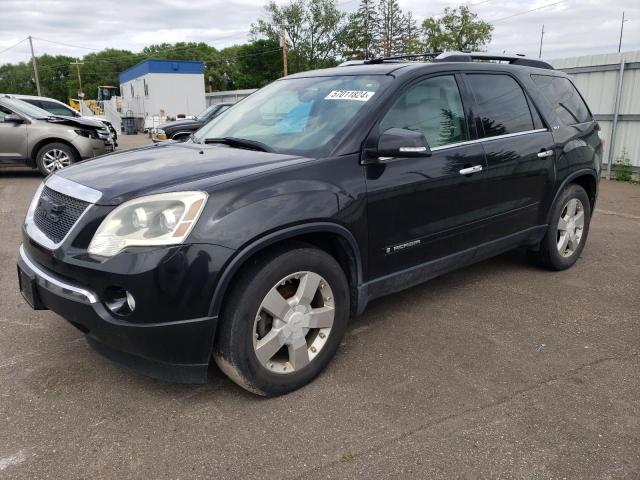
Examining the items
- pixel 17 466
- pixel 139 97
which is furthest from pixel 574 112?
pixel 139 97

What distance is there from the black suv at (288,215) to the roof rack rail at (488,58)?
0.12 feet

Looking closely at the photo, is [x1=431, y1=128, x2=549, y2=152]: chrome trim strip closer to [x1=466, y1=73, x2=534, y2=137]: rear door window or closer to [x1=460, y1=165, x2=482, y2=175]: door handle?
[x1=466, y1=73, x2=534, y2=137]: rear door window

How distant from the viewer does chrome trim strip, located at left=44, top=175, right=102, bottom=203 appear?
263cm

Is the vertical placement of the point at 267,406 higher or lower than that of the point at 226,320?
lower

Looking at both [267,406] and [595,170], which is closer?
[267,406]

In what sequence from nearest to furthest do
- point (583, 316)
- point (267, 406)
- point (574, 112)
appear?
point (267, 406)
point (583, 316)
point (574, 112)

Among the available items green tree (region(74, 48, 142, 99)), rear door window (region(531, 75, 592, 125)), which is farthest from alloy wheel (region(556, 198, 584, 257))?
green tree (region(74, 48, 142, 99))

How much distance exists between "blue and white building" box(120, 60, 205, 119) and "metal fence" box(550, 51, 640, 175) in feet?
82.2

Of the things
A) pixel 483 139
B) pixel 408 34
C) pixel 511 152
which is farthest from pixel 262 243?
pixel 408 34

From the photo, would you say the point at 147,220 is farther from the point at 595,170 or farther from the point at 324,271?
the point at 595,170

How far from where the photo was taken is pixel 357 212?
3.04m

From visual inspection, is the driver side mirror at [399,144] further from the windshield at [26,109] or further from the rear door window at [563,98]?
the windshield at [26,109]

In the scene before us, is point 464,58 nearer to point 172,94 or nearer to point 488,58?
point 488,58

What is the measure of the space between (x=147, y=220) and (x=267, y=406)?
3.74 feet
